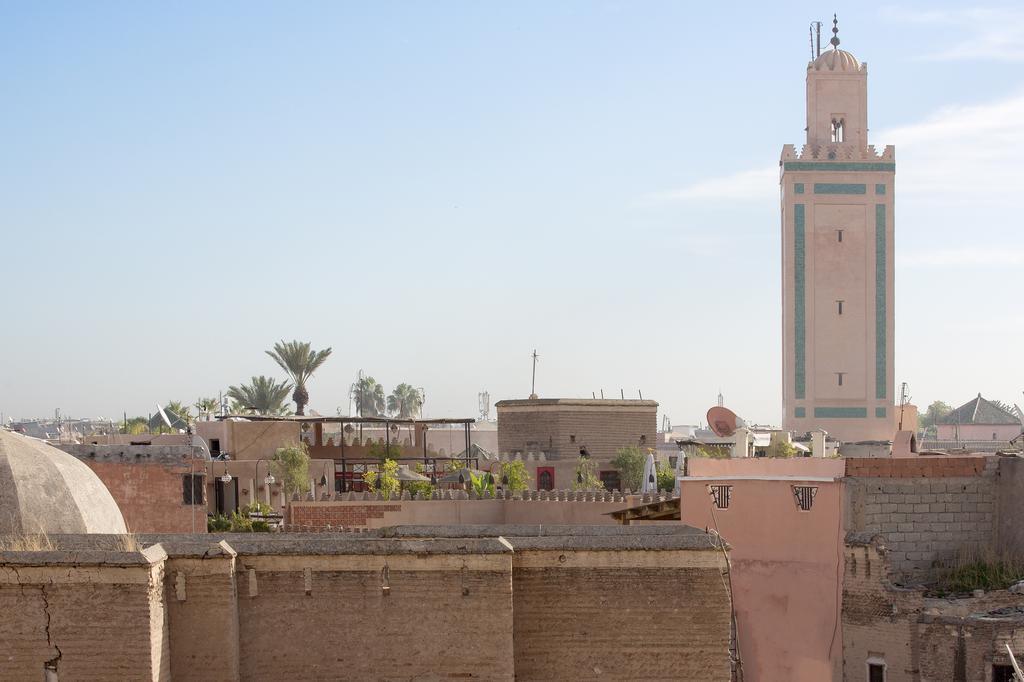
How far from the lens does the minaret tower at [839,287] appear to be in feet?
166

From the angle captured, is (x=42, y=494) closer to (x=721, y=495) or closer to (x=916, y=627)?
(x=916, y=627)

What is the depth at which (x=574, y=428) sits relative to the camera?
45469mm

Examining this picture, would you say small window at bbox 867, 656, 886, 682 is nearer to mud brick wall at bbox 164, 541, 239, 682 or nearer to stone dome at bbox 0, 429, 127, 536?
stone dome at bbox 0, 429, 127, 536

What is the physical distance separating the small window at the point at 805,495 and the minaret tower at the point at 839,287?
32.4 meters

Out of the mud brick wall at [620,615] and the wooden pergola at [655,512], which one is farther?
the wooden pergola at [655,512]

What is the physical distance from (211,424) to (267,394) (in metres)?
15.1

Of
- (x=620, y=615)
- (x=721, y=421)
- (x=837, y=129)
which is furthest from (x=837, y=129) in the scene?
(x=620, y=615)

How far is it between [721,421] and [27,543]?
2818 cm

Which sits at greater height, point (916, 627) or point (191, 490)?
point (191, 490)

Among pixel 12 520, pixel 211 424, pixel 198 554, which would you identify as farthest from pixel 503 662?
pixel 211 424

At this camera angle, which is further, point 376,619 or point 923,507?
point 923,507

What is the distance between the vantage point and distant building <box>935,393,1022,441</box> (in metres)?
68.7

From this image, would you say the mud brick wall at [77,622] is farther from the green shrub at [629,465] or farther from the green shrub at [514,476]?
the green shrub at [629,465]

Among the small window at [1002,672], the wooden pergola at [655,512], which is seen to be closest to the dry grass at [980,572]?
the small window at [1002,672]
